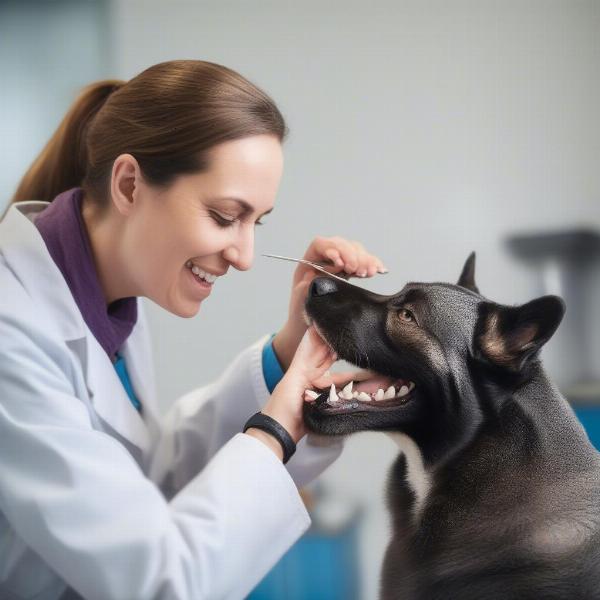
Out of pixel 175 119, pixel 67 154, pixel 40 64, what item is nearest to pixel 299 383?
pixel 175 119

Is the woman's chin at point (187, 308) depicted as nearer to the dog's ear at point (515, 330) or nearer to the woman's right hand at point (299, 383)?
the woman's right hand at point (299, 383)

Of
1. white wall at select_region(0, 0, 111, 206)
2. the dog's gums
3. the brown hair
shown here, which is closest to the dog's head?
the dog's gums

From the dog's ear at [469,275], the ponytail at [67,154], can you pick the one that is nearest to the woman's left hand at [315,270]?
the dog's ear at [469,275]

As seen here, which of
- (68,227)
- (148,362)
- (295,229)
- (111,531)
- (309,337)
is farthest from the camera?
(295,229)

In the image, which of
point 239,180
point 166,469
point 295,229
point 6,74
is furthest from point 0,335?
point 6,74

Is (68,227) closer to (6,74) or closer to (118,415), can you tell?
(118,415)

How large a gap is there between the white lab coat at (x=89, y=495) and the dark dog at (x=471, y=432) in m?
0.12

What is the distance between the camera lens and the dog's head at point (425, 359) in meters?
0.84

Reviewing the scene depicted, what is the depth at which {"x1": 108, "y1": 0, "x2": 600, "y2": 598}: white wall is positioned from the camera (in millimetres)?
1295

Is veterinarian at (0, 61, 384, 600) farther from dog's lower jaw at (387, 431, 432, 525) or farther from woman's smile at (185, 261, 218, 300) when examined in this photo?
dog's lower jaw at (387, 431, 432, 525)

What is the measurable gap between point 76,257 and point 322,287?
340 millimetres

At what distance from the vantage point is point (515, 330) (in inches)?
32.2

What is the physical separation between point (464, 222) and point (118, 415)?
0.65 metres

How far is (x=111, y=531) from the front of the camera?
79cm
